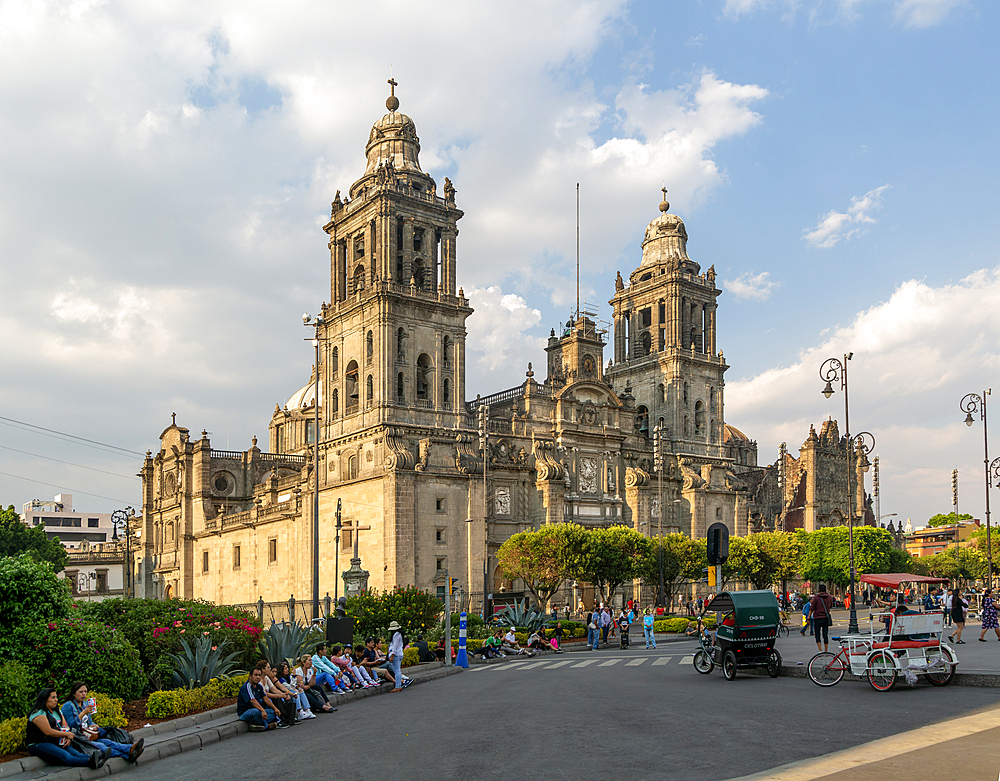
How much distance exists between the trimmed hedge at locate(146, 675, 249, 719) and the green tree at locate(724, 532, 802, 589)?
2036 inches

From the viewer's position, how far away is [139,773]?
43.8ft

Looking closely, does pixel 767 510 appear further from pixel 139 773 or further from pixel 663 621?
pixel 139 773

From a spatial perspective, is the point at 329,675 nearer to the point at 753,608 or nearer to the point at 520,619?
the point at 753,608

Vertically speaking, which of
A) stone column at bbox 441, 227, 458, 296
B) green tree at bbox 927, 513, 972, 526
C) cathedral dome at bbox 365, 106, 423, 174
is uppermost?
cathedral dome at bbox 365, 106, 423, 174

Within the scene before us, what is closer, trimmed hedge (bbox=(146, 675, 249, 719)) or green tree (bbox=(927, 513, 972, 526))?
trimmed hedge (bbox=(146, 675, 249, 719))

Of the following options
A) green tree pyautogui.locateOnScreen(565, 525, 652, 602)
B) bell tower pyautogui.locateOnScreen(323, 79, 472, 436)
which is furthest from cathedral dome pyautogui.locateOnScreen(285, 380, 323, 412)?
green tree pyautogui.locateOnScreen(565, 525, 652, 602)

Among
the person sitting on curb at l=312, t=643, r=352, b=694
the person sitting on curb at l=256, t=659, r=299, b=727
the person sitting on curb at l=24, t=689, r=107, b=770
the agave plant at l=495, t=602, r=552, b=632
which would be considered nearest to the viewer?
the person sitting on curb at l=24, t=689, r=107, b=770

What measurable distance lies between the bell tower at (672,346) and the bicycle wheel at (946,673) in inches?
2336

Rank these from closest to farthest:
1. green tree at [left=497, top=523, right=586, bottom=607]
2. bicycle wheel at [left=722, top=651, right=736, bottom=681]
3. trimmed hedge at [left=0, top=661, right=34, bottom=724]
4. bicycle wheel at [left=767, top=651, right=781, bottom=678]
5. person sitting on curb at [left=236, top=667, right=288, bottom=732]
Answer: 1. trimmed hedge at [left=0, top=661, right=34, bottom=724]
2. person sitting on curb at [left=236, top=667, right=288, bottom=732]
3. bicycle wheel at [left=722, top=651, right=736, bottom=681]
4. bicycle wheel at [left=767, top=651, right=781, bottom=678]
5. green tree at [left=497, top=523, right=586, bottom=607]

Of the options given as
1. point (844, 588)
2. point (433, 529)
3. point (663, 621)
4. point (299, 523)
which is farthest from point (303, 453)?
point (844, 588)

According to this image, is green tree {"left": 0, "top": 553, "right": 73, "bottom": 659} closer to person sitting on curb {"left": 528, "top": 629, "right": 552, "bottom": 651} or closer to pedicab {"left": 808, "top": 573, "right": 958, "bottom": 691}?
pedicab {"left": 808, "top": 573, "right": 958, "bottom": 691}

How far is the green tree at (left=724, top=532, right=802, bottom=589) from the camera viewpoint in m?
66.2

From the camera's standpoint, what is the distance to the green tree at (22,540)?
69562mm

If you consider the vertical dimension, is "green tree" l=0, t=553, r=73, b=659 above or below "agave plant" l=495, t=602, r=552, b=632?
above
